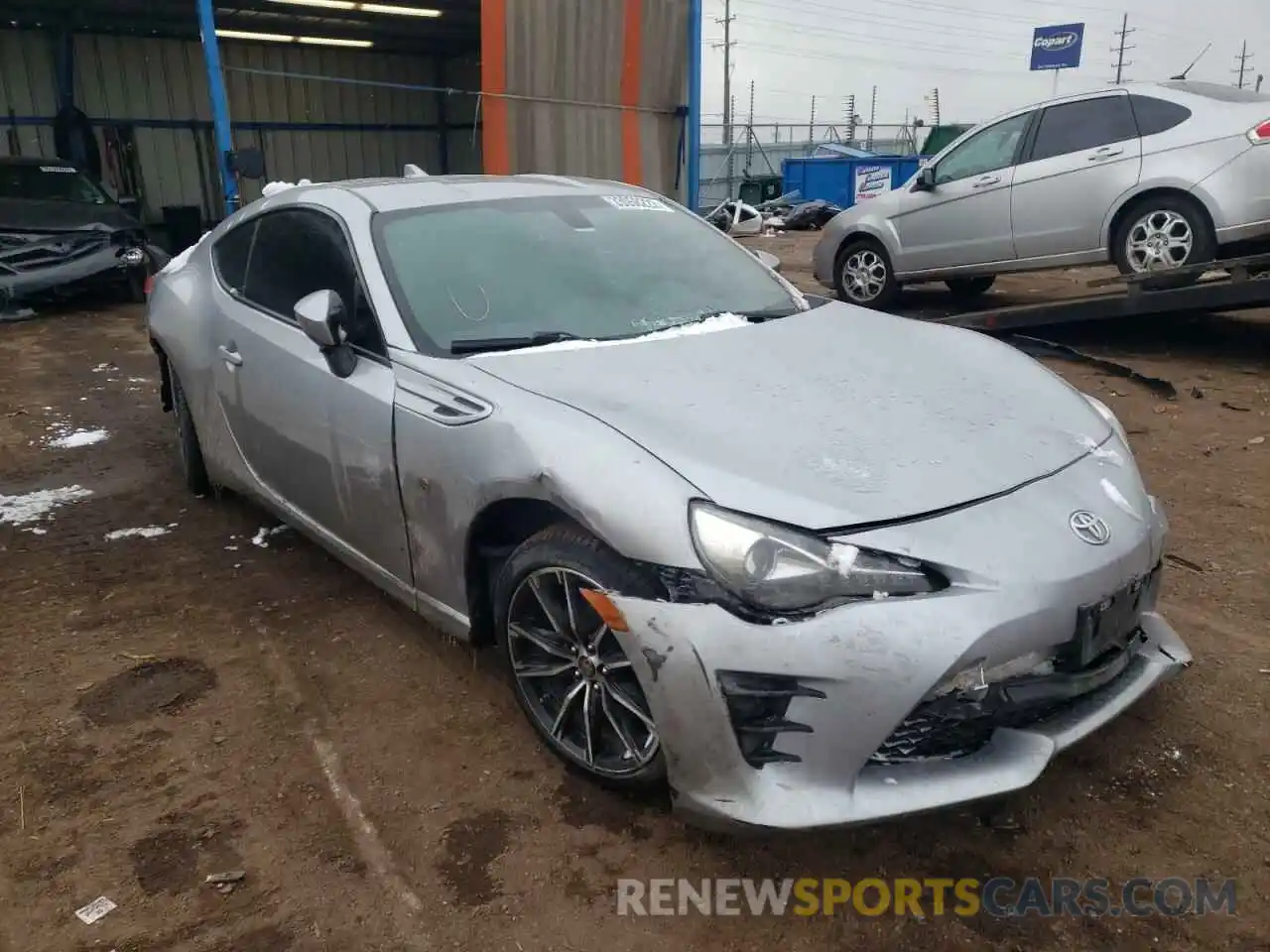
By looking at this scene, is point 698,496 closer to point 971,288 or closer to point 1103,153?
point 1103,153

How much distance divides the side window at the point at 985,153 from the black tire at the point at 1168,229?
114 centimetres

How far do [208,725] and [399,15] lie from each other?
46.1ft

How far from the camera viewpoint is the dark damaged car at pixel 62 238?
32.4 feet

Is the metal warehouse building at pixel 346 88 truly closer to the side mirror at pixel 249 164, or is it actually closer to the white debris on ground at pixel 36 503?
the side mirror at pixel 249 164

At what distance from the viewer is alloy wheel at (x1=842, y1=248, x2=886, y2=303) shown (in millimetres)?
8984

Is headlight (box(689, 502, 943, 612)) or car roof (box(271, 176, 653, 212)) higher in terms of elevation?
car roof (box(271, 176, 653, 212))

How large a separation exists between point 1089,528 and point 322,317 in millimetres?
2163

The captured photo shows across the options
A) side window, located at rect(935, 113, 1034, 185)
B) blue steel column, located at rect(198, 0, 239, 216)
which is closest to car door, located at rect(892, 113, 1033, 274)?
side window, located at rect(935, 113, 1034, 185)

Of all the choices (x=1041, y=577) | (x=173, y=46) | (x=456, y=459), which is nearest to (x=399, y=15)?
(x=173, y=46)

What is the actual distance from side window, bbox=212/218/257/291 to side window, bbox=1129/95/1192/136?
631cm

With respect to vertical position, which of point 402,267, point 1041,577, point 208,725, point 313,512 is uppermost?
point 402,267

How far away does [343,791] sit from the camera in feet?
8.52

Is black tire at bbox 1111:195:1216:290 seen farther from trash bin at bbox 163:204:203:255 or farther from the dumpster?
the dumpster

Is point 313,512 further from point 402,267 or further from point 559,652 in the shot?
point 559,652
